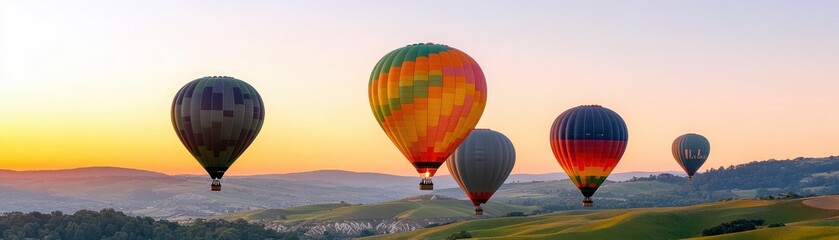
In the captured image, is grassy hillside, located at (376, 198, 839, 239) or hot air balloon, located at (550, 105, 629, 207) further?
grassy hillside, located at (376, 198, 839, 239)

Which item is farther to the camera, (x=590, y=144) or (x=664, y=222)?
(x=664, y=222)

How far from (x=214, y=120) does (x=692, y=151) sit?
429 feet

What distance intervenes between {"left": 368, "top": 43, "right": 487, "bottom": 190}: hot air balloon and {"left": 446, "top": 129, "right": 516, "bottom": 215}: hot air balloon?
23128 millimetres

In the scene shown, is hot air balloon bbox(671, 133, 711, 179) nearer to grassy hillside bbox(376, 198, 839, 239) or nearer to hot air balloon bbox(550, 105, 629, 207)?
grassy hillside bbox(376, 198, 839, 239)

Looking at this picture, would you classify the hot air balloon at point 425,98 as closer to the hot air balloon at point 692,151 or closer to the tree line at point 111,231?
the tree line at point 111,231

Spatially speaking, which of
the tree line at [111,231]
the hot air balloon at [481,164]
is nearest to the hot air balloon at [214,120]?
the hot air balloon at [481,164]

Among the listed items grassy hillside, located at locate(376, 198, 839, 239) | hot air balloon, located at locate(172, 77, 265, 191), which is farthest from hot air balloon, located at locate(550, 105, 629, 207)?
hot air balloon, located at locate(172, 77, 265, 191)

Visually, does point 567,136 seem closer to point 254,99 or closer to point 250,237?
point 254,99

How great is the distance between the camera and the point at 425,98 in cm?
7675

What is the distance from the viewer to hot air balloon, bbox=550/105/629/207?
10188 cm

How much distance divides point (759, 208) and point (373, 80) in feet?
345

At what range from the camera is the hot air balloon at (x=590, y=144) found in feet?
334

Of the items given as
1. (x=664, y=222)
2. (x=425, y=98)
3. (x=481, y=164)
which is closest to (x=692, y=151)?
(x=664, y=222)

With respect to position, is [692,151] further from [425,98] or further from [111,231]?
[425,98]
